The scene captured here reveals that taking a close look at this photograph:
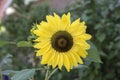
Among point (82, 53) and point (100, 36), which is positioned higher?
point (100, 36)

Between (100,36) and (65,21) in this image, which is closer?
(65,21)

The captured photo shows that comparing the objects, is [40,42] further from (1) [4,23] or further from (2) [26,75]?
(1) [4,23]

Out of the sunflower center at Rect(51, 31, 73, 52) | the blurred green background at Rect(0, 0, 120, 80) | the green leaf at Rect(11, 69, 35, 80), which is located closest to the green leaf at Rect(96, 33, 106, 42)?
the blurred green background at Rect(0, 0, 120, 80)

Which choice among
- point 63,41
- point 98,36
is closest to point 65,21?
point 63,41

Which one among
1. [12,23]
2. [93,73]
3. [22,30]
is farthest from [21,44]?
[12,23]

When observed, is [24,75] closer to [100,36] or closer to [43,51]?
[43,51]

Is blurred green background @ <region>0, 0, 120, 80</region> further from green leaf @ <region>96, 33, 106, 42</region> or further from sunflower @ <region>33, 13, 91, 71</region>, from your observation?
sunflower @ <region>33, 13, 91, 71</region>

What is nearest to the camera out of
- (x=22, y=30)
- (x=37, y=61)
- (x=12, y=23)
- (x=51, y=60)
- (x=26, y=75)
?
(x=51, y=60)
